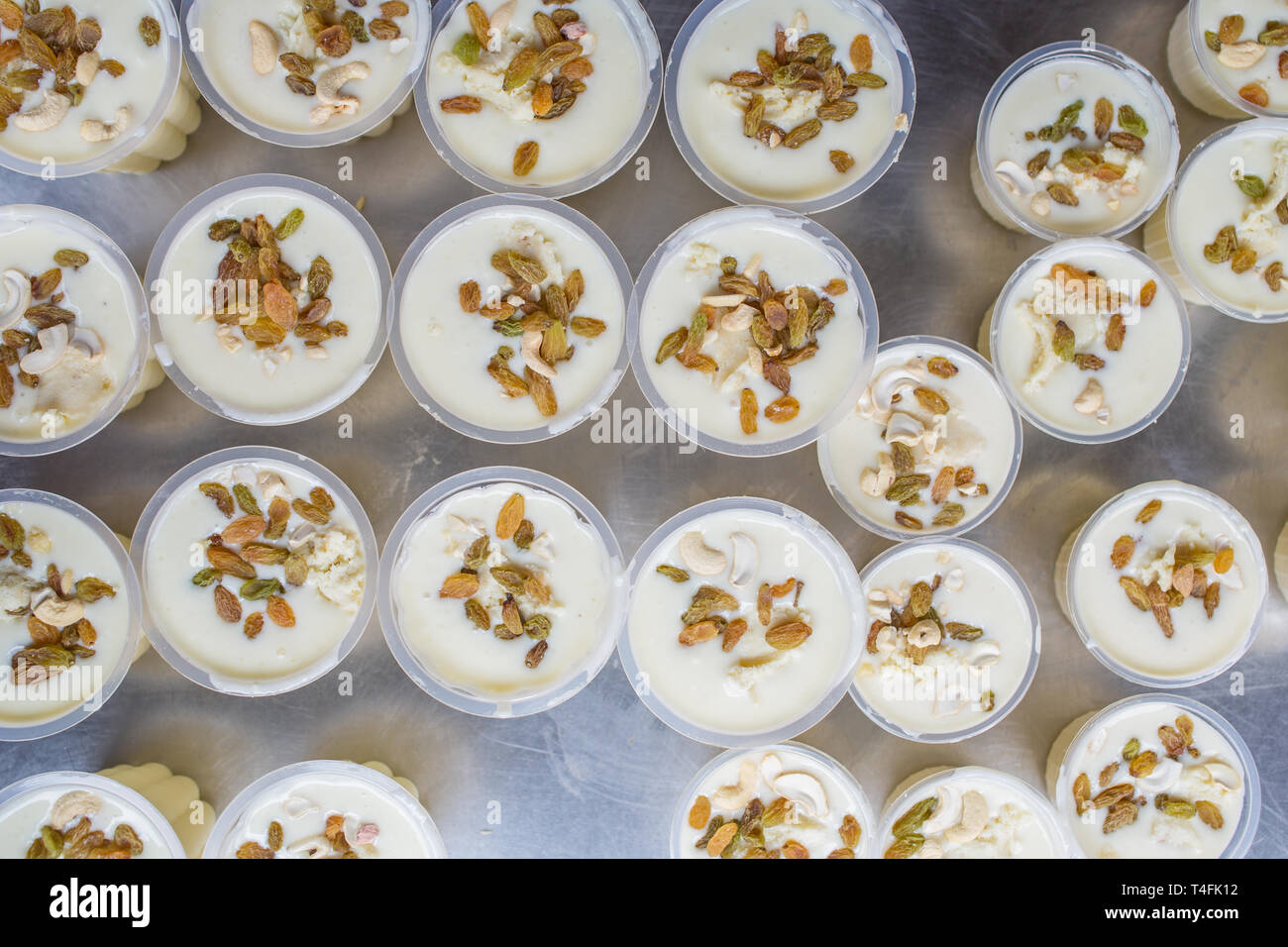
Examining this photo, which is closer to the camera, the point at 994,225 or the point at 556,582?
the point at 556,582

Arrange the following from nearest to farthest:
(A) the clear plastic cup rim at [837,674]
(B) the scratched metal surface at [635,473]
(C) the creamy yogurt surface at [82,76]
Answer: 1. (C) the creamy yogurt surface at [82,76]
2. (A) the clear plastic cup rim at [837,674]
3. (B) the scratched metal surface at [635,473]

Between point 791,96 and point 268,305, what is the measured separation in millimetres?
1377

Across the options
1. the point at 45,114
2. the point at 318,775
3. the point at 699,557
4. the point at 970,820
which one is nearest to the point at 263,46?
the point at 45,114

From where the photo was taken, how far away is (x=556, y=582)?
2021 millimetres

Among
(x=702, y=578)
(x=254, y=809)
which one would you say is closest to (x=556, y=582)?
(x=702, y=578)

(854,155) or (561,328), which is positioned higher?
(854,155)

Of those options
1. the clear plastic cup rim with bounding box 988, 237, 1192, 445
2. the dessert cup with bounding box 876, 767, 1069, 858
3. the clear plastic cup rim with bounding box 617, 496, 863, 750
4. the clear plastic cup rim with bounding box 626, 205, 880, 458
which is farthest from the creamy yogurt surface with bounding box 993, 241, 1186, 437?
the dessert cup with bounding box 876, 767, 1069, 858

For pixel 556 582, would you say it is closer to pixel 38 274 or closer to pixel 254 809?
pixel 254 809

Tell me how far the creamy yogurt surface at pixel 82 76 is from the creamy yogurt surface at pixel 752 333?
1.35 metres

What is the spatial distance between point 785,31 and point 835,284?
0.65m

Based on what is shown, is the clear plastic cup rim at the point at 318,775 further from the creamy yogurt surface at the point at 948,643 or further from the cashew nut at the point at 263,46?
the cashew nut at the point at 263,46

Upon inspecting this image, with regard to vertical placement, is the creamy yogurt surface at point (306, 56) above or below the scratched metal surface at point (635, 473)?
above

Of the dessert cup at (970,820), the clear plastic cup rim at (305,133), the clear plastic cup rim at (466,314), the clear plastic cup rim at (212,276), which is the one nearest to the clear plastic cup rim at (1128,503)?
the dessert cup at (970,820)

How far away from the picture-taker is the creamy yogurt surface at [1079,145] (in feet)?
6.83
